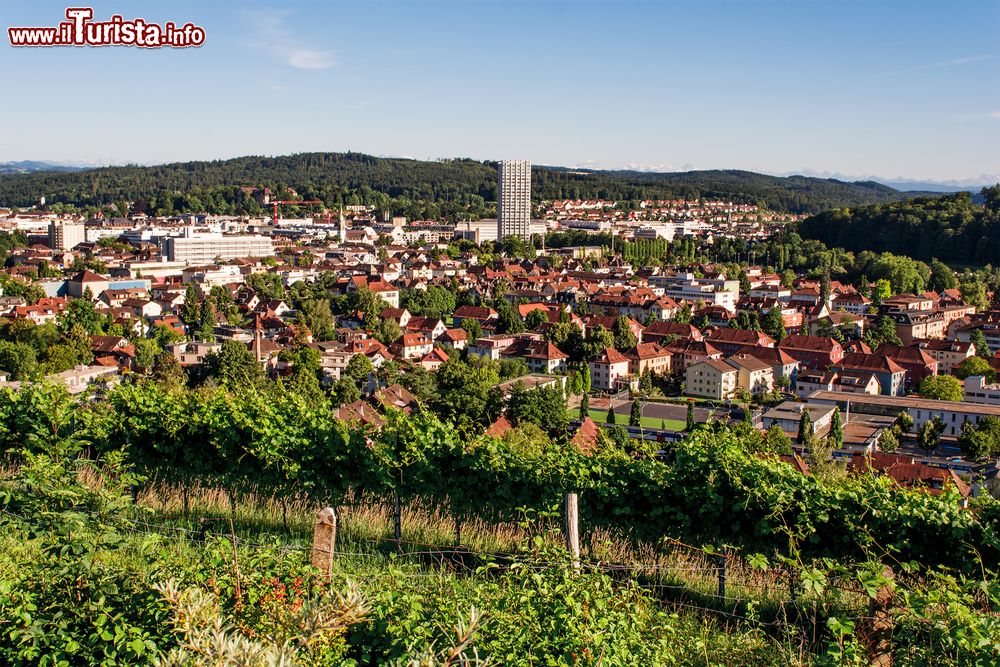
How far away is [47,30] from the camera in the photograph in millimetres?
6746

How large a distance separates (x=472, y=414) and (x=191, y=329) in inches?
473

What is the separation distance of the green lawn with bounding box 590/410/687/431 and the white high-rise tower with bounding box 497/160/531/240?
120 ft

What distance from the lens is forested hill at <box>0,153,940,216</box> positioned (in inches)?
2598

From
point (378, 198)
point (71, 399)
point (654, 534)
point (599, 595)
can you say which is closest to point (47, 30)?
point (71, 399)

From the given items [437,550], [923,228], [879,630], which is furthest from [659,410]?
[923,228]

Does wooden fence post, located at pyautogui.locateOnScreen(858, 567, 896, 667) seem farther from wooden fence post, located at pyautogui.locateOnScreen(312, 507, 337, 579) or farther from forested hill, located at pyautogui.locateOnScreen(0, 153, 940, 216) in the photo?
forested hill, located at pyautogui.locateOnScreen(0, 153, 940, 216)

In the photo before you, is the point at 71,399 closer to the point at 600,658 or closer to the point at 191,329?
the point at 600,658

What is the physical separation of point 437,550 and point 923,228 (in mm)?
41862

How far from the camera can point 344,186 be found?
2899 inches

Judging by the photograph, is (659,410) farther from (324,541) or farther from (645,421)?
(324,541)

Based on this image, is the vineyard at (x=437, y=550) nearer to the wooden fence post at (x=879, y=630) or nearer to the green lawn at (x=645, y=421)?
the wooden fence post at (x=879, y=630)

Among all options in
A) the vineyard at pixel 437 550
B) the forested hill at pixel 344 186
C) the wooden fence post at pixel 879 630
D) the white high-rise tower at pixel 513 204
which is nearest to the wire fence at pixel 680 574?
the vineyard at pixel 437 550

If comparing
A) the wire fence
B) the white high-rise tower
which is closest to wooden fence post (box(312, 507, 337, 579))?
the wire fence

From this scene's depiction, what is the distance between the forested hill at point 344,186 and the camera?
66.0m
